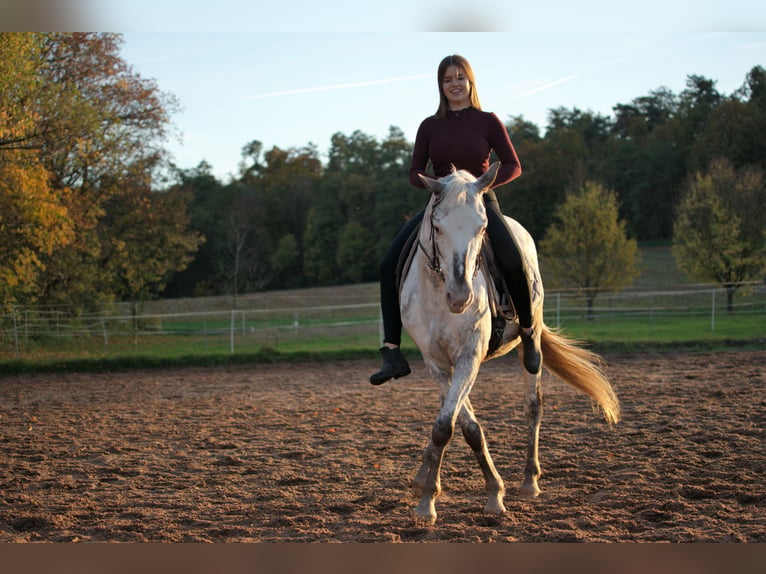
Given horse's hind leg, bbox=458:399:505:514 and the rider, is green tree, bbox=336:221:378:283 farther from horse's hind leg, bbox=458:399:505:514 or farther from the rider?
horse's hind leg, bbox=458:399:505:514

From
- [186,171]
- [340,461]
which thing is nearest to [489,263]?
[340,461]

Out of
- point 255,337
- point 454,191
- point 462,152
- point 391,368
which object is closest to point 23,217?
point 255,337

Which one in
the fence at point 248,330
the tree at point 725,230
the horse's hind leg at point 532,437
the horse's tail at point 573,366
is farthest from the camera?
the tree at point 725,230

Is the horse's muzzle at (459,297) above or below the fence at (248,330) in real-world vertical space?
above

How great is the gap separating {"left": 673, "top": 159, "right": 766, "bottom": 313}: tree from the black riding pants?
21.4 metres

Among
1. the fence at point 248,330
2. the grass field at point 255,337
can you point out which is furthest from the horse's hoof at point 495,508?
the fence at point 248,330

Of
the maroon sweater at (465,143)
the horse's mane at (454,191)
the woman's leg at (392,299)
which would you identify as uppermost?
the maroon sweater at (465,143)

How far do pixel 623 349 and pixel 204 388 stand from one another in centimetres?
870

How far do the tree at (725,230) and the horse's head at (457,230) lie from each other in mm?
22314

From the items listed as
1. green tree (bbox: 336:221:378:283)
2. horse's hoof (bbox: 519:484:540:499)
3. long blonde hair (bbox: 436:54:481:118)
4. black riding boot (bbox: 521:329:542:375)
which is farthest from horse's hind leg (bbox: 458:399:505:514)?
green tree (bbox: 336:221:378:283)

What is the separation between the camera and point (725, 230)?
24031 millimetres

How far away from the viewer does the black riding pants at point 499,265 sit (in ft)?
15.3

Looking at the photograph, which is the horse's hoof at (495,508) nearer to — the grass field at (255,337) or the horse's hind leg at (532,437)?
the horse's hind leg at (532,437)

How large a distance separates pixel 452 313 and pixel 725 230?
2292 cm
